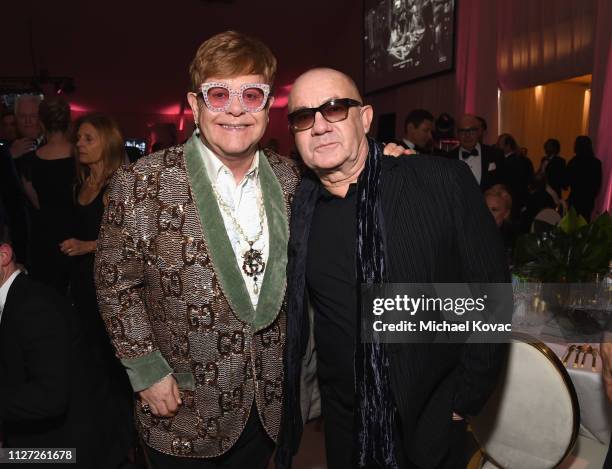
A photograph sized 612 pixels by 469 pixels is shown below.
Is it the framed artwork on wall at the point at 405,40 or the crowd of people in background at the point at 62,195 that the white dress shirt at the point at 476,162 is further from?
the framed artwork on wall at the point at 405,40

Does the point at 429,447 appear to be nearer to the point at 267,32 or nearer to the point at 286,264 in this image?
the point at 286,264

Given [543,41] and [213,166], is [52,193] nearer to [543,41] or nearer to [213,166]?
[213,166]

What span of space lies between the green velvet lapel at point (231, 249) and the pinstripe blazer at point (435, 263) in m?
0.37

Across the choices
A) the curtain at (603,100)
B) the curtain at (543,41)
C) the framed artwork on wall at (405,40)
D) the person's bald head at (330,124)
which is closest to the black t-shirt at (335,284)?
the person's bald head at (330,124)

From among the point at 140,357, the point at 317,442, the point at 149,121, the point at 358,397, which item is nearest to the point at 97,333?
the point at 317,442

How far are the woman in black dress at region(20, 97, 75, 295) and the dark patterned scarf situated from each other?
2.50m

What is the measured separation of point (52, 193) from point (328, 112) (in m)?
2.50

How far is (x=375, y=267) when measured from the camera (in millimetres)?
1462

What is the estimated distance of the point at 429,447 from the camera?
149cm

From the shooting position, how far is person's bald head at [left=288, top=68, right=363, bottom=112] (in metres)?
1.56

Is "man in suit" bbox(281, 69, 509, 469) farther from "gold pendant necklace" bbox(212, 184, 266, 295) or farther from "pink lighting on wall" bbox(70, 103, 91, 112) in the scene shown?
"pink lighting on wall" bbox(70, 103, 91, 112)

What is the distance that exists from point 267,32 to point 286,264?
14.5 metres

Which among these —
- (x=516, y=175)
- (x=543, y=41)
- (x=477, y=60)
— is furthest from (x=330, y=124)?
(x=477, y=60)

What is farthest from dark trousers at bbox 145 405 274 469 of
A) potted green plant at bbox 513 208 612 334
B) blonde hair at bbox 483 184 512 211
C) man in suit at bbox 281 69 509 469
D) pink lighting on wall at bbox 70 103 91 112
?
pink lighting on wall at bbox 70 103 91 112
